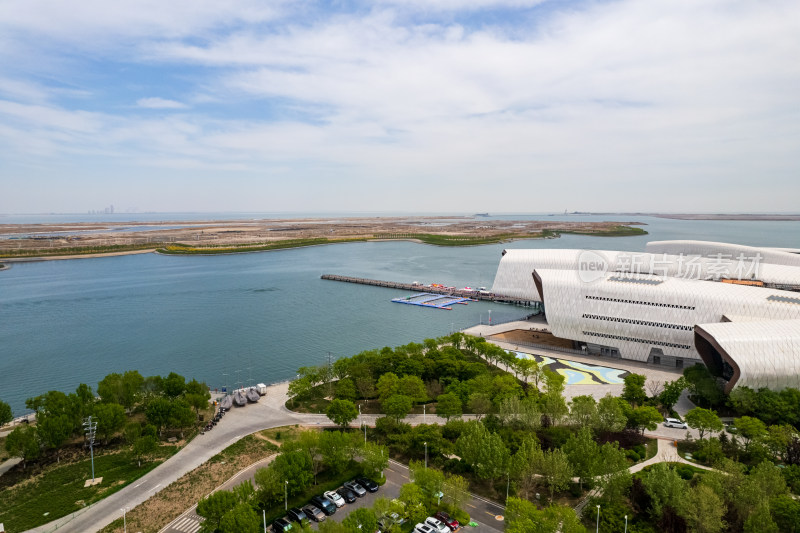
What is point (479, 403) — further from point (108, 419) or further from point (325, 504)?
point (108, 419)

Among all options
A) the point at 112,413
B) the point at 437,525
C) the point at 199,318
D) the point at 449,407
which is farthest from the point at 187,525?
the point at 199,318

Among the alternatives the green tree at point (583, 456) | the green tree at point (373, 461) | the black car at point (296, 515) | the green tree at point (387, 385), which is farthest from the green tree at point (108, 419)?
the green tree at point (583, 456)

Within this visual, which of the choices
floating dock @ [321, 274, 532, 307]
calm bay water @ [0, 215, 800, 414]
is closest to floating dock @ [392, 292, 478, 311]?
floating dock @ [321, 274, 532, 307]

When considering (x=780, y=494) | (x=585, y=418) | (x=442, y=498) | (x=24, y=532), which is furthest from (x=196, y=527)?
(x=780, y=494)

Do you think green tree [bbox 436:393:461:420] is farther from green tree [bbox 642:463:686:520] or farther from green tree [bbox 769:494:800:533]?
green tree [bbox 769:494:800:533]

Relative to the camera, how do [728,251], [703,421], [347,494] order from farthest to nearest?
1. [728,251]
2. [703,421]
3. [347,494]

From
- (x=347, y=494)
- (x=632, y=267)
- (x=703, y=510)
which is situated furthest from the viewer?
(x=632, y=267)

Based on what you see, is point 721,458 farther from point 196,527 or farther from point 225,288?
point 225,288
